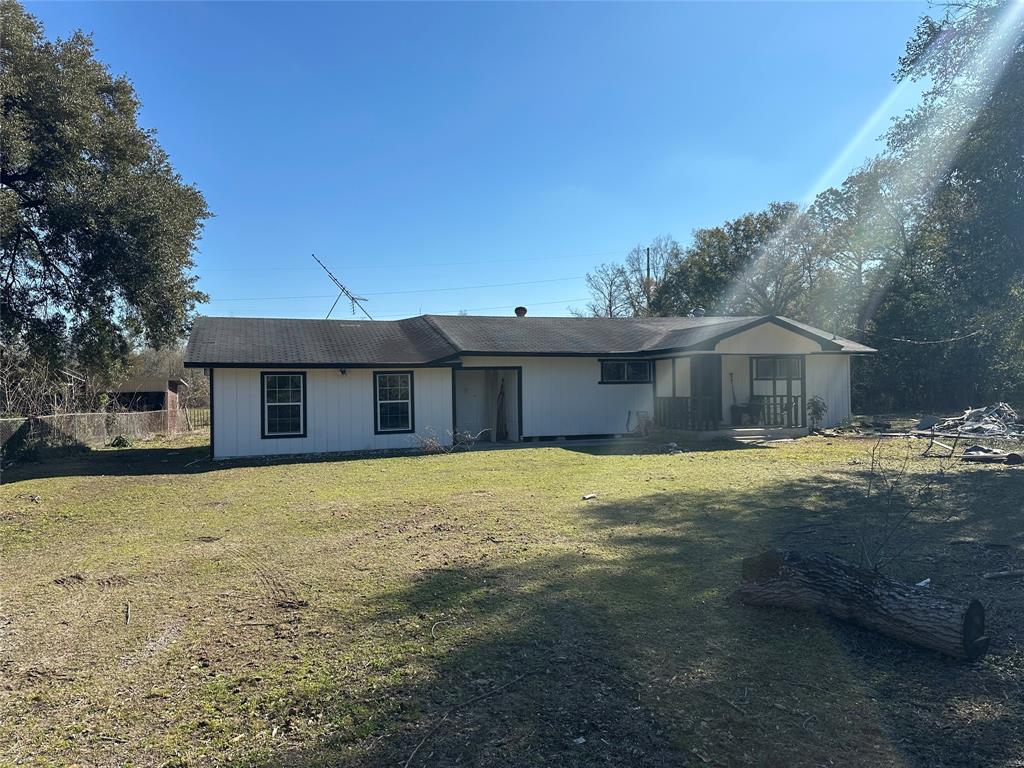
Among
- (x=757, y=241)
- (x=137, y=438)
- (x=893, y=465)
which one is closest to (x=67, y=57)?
(x=137, y=438)

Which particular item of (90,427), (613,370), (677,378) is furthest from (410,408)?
(90,427)

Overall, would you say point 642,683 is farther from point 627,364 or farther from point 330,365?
point 627,364

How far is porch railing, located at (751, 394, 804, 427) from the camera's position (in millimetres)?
18702

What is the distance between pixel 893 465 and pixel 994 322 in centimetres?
295

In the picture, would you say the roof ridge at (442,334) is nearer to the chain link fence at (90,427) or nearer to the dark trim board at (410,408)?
the dark trim board at (410,408)

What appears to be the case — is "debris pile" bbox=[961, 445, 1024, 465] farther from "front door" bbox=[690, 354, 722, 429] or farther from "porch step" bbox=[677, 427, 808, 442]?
"front door" bbox=[690, 354, 722, 429]

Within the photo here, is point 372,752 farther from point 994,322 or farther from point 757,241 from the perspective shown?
point 757,241

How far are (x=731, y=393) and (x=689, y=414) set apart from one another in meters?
3.58

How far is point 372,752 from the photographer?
313 cm

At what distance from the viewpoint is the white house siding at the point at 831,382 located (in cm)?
2019

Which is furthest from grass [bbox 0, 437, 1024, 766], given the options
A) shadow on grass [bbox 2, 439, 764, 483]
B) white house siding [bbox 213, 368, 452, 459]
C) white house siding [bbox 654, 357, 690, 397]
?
white house siding [bbox 654, 357, 690, 397]

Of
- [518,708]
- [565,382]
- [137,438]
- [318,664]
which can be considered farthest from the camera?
[137,438]

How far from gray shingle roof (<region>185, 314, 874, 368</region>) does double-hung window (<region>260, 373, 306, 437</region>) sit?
547 millimetres

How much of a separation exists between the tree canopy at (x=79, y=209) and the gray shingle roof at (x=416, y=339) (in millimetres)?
1872
